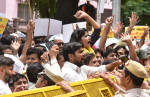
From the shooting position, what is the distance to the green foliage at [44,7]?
61.9ft

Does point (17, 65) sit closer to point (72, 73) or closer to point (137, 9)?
point (72, 73)

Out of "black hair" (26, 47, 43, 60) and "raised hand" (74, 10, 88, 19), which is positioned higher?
"raised hand" (74, 10, 88, 19)

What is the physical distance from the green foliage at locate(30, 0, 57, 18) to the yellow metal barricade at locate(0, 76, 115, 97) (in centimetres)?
1374

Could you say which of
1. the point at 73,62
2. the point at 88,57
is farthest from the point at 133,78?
the point at 88,57

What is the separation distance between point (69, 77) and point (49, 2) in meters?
15.0

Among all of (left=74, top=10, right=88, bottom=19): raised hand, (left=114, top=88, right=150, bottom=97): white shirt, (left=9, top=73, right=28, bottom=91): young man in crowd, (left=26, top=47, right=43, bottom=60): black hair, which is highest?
(left=74, top=10, right=88, bottom=19): raised hand

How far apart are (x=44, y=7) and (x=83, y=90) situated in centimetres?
1572

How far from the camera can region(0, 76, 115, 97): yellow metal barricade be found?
3.93m

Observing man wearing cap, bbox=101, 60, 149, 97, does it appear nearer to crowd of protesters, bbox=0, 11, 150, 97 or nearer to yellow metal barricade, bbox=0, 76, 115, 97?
crowd of protesters, bbox=0, 11, 150, 97

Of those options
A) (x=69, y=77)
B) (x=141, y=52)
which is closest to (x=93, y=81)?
(x=69, y=77)

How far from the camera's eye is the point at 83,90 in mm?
4367

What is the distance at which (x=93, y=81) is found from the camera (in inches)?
199

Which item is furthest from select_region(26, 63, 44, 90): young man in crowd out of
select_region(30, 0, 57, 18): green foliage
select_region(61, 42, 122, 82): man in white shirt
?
select_region(30, 0, 57, 18): green foliage

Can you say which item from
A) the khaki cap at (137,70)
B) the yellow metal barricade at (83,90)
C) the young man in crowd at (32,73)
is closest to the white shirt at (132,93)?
the khaki cap at (137,70)
